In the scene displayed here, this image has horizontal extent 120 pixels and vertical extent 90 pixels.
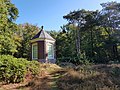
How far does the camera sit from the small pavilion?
23969 millimetres

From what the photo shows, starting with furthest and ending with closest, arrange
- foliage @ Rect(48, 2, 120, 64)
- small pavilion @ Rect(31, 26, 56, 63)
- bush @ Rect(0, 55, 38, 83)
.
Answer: foliage @ Rect(48, 2, 120, 64)
small pavilion @ Rect(31, 26, 56, 63)
bush @ Rect(0, 55, 38, 83)

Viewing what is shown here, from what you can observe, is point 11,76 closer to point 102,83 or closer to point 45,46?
point 102,83

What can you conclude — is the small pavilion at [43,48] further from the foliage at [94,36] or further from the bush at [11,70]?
the bush at [11,70]

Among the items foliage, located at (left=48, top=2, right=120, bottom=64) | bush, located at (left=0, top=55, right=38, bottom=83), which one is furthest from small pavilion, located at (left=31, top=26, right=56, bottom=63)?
bush, located at (left=0, top=55, right=38, bottom=83)

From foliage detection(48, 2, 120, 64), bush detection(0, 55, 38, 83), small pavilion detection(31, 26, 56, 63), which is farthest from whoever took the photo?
foliage detection(48, 2, 120, 64)

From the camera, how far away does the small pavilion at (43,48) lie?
23969 mm

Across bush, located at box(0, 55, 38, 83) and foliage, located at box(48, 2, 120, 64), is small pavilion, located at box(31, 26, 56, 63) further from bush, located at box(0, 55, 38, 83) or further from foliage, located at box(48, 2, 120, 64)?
bush, located at box(0, 55, 38, 83)

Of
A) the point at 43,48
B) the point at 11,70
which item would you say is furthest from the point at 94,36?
the point at 11,70

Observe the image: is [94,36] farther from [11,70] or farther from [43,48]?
[11,70]

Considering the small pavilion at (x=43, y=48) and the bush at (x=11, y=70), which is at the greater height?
the small pavilion at (x=43, y=48)

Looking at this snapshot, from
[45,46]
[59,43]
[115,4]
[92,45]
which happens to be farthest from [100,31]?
[45,46]

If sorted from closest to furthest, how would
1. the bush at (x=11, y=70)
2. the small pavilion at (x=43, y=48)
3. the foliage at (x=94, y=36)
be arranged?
the bush at (x=11, y=70), the small pavilion at (x=43, y=48), the foliage at (x=94, y=36)

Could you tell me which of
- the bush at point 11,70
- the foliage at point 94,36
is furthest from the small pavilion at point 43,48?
the bush at point 11,70

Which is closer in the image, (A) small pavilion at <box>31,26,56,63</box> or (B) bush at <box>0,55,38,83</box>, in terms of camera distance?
(B) bush at <box>0,55,38,83</box>
